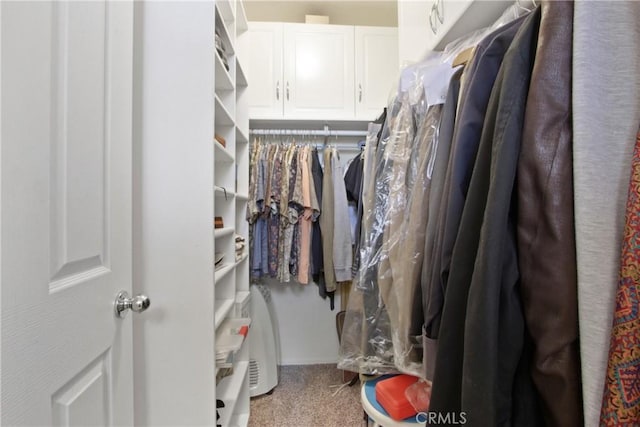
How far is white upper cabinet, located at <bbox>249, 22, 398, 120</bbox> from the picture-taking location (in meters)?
1.73

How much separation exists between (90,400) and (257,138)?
1.59 metres

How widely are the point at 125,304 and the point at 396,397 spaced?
83cm

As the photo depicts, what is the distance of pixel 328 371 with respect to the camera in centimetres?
189

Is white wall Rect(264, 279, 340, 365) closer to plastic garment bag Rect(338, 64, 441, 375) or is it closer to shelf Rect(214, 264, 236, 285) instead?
shelf Rect(214, 264, 236, 285)

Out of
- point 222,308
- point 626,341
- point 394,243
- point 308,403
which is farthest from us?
point 308,403

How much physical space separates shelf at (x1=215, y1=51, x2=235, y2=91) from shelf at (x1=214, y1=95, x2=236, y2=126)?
9 cm

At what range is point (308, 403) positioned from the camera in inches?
62.1

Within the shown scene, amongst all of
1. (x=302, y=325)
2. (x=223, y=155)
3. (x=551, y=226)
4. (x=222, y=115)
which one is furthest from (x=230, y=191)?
(x=302, y=325)

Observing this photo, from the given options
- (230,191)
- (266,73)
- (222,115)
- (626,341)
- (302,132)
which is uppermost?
(266,73)

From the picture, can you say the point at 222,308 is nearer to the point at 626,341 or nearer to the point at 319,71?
the point at 626,341

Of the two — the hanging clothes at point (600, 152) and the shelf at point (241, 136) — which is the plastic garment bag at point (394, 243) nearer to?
the hanging clothes at point (600, 152)

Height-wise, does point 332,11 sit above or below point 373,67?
above

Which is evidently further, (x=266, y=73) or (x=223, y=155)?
(x=266, y=73)

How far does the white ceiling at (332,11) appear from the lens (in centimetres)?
184
